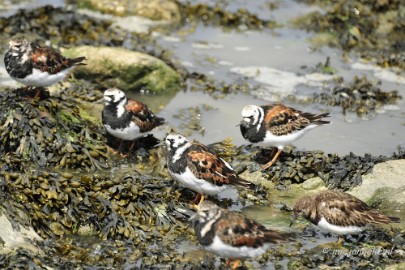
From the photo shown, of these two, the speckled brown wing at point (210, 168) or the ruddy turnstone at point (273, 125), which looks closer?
the speckled brown wing at point (210, 168)

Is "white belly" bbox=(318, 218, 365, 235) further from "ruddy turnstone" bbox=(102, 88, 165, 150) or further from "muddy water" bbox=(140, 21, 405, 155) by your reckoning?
"ruddy turnstone" bbox=(102, 88, 165, 150)

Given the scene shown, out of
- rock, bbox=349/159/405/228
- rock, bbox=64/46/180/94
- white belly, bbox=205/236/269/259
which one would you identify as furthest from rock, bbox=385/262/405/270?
rock, bbox=64/46/180/94

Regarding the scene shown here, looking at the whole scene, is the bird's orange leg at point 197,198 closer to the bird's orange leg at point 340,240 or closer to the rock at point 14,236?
the bird's orange leg at point 340,240

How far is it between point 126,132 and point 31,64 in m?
1.82

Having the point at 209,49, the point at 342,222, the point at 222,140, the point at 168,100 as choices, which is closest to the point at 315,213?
the point at 342,222

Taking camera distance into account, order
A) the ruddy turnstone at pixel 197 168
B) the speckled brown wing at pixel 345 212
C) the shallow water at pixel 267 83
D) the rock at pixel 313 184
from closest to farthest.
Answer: the speckled brown wing at pixel 345 212
the ruddy turnstone at pixel 197 168
the rock at pixel 313 184
the shallow water at pixel 267 83

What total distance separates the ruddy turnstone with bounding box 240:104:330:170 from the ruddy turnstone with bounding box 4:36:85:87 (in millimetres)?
3169

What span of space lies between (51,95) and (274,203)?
4469 millimetres

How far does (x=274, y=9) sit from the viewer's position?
66.6ft

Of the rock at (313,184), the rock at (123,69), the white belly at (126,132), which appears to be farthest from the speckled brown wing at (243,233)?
the rock at (123,69)

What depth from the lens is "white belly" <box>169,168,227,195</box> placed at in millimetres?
10109

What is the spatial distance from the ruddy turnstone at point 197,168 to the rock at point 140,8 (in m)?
9.25

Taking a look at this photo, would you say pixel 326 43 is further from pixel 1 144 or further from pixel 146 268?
pixel 146 268

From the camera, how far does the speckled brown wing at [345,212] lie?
9195 mm
